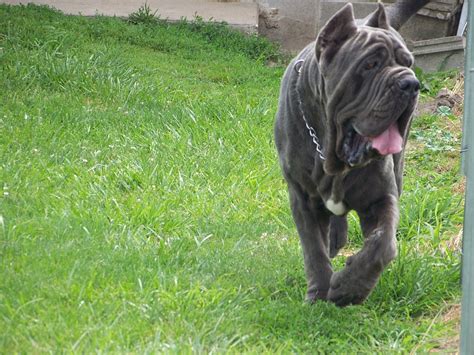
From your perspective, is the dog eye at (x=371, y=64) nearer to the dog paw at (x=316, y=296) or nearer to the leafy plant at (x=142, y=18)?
the dog paw at (x=316, y=296)

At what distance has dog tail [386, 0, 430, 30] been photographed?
A: 5.79 meters

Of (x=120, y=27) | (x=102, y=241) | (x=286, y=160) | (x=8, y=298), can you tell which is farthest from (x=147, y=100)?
(x=8, y=298)

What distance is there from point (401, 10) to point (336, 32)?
1.25 metres

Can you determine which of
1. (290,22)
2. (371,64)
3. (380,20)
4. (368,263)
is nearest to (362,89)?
(371,64)

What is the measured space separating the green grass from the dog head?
0.89 m

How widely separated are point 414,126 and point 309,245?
3.95 m

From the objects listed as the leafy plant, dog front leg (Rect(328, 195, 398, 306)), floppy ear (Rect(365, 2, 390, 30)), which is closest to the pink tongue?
dog front leg (Rect(328, 195, 398, 306))

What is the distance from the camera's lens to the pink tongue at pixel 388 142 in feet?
15.0

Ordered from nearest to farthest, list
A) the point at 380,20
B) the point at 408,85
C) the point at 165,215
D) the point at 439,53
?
the point at 408,85 < the point at 380,20 < the point at 165,215 < the point at 439,53

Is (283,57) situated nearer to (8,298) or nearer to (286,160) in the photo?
(286,160)

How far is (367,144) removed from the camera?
183 inches

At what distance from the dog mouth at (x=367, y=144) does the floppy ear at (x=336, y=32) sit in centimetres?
37

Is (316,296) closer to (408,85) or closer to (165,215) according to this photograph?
(408,85)

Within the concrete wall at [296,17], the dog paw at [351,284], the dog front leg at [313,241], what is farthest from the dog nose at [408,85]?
the concrete wall at [296,17]
